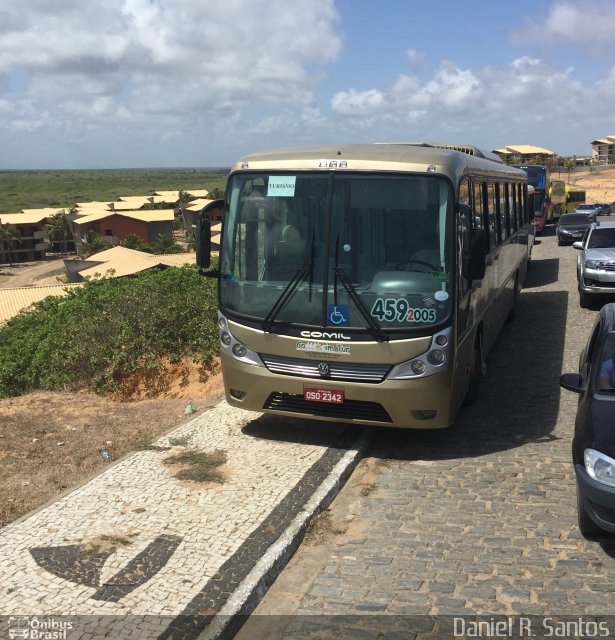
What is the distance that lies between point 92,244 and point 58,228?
1785 centimetres

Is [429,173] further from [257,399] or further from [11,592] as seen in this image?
[11,592]

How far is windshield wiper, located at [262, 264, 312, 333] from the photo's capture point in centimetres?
709

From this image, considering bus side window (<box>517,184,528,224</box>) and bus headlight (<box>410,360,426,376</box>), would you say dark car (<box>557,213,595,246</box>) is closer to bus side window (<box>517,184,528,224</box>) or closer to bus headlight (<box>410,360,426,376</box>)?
bus side window (<box>517,184,528,224</box>)

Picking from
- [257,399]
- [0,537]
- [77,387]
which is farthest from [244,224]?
[77,387]

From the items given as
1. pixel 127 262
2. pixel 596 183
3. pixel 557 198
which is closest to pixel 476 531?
pixel 127 262

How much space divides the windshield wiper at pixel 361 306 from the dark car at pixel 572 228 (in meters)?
23.8

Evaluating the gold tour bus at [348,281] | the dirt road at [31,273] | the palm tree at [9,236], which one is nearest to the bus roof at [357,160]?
the gold tour bus at [348,281]

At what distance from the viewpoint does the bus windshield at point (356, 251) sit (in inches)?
270

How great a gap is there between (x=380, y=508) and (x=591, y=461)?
1.89 meters

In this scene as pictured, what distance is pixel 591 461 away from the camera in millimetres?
5145

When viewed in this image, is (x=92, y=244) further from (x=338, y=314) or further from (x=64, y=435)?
(x=338, y=314)

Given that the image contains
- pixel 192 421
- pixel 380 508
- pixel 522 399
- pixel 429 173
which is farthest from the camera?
pixel 522 399

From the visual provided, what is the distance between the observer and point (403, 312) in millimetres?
6852

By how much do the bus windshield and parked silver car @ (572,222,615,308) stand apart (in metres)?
9.03
